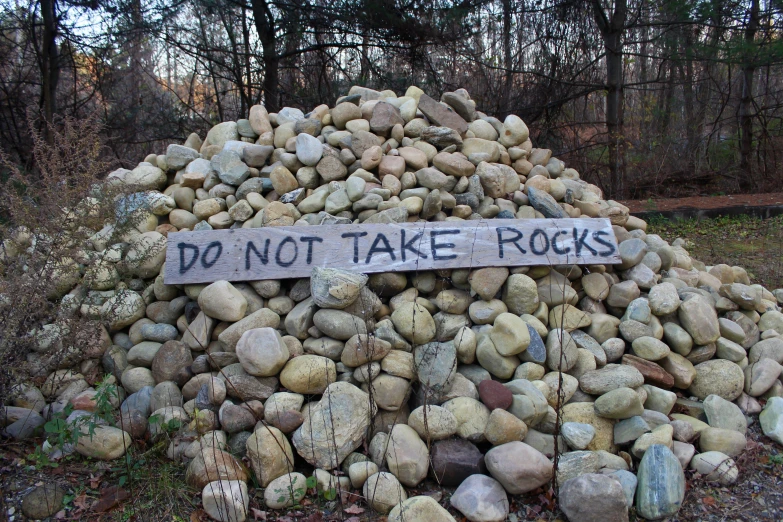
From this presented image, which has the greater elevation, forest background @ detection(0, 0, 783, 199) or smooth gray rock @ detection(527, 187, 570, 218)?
forest background @ detection(0, 0, 783, 199)

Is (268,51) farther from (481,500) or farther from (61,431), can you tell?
(481,500)

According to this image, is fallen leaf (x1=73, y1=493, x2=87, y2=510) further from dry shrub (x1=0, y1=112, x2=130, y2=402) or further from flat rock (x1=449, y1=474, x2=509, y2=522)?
flat rock (x1=449, y1=474, x2=509, y2=522)

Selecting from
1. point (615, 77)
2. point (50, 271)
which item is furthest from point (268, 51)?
point (50, 271)

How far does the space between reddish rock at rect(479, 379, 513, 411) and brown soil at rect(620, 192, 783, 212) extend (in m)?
5.73

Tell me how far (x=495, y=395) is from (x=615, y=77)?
7.94m

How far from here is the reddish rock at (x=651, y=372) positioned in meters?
3.11

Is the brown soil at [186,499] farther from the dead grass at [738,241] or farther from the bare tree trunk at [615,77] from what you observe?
the bare tree trunk at [615,77]

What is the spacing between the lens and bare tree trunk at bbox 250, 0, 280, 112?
855 centimetres

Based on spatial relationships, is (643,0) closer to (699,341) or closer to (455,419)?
(699,341)

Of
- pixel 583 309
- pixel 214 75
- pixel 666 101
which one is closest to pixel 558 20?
A: pixel 666 101

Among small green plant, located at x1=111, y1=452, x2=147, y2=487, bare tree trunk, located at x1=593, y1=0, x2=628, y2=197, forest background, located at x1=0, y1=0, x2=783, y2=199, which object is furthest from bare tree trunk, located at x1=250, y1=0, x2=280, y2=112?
small green plant, located at x1=111, y1=452, x2=147, y2=487

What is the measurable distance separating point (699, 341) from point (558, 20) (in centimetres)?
770

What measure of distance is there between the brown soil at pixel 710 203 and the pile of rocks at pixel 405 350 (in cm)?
423

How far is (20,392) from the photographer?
2.76 meters
